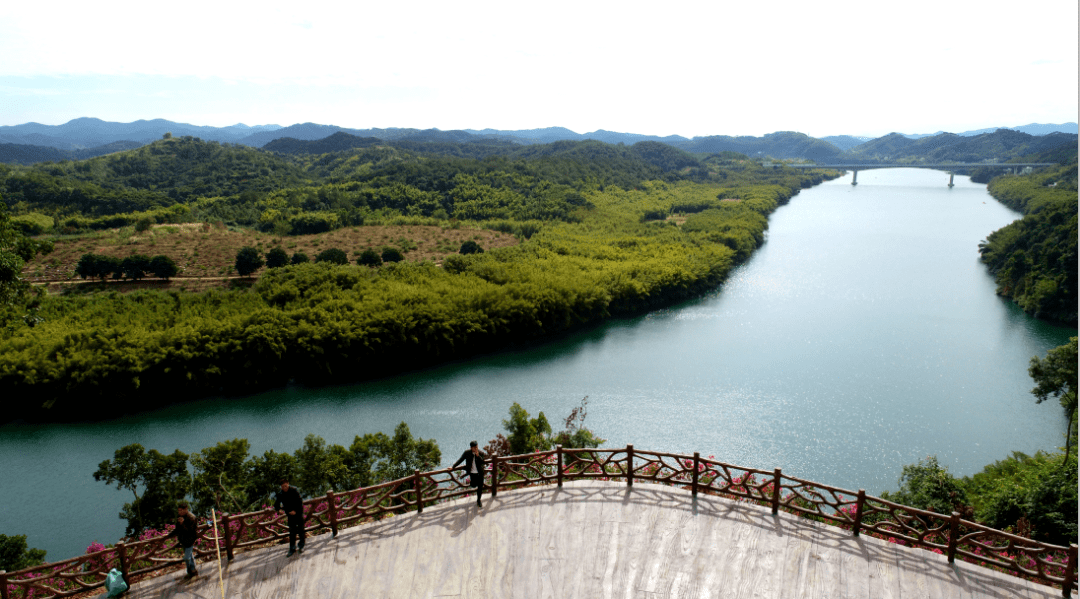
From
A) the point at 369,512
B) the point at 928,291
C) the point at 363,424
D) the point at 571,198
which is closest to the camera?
the point at 369,512

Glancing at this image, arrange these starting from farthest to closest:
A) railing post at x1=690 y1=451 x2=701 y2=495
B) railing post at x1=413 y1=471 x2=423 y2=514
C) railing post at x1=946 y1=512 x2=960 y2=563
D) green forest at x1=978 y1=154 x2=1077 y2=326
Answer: green forest at x1=978 y1=154 x2=1077 y2=326 < railing post at x1=690 y1=451 x2=701 y2=495 < railing post at x1=413 y1=471 x2=423 y2=514 < railing post at x1=946 y1=512 x2=960 y2=563

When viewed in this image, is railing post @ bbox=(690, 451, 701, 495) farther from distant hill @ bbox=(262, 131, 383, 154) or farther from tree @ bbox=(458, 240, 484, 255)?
distant hill @ bbox=(262, 131, 383, 154)

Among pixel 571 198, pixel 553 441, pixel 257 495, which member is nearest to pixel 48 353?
pixel 257 495

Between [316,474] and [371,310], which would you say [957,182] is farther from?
[316,474]

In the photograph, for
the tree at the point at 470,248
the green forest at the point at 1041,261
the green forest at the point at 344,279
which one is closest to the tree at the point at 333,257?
the green forest at the point at 344,279

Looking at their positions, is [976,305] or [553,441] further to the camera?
[976,305]

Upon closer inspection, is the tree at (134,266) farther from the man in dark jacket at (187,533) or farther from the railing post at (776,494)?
the railing post at (776,494)

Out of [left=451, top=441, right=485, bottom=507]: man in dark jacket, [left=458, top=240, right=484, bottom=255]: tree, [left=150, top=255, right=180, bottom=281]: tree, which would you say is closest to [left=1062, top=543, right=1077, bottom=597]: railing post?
[left=451, top=441, right=485, bottom=507]: man in dark jacket

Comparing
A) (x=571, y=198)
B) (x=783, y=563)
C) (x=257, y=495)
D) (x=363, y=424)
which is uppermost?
(x=571, y=198)
